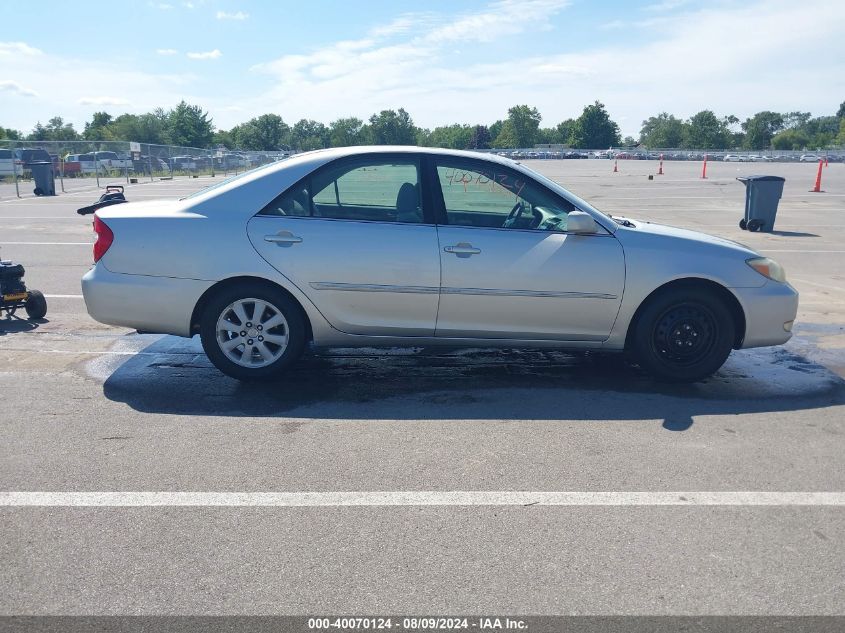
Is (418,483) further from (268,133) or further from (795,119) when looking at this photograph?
(795,119)

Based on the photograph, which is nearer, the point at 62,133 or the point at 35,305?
the point at 35,305

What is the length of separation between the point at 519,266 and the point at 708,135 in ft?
455

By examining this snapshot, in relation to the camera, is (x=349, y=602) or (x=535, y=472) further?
(x=535, y=472)

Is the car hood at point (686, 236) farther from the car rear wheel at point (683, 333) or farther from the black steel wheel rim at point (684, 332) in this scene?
the black steel wheel rim at point (684, 332)

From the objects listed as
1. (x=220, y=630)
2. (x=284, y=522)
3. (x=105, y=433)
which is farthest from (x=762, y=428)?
(x=105, y=433)

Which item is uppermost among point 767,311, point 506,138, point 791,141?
point 767,311

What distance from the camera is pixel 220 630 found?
2748 millimetres

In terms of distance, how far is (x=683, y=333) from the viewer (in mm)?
5648

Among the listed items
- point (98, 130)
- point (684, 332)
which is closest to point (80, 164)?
point (684, 332)

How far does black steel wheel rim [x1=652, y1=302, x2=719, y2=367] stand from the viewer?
564cm

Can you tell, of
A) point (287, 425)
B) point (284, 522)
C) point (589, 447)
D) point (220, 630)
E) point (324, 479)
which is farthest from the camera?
point (287, 425)

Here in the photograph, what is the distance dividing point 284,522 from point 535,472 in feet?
4.57

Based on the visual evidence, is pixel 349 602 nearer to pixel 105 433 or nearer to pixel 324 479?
pixel 324 479

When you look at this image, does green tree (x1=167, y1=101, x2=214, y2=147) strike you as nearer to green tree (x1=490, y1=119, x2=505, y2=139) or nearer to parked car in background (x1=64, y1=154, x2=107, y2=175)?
parked car in background (x1=64, y1=154, x2=107, y2=175)
